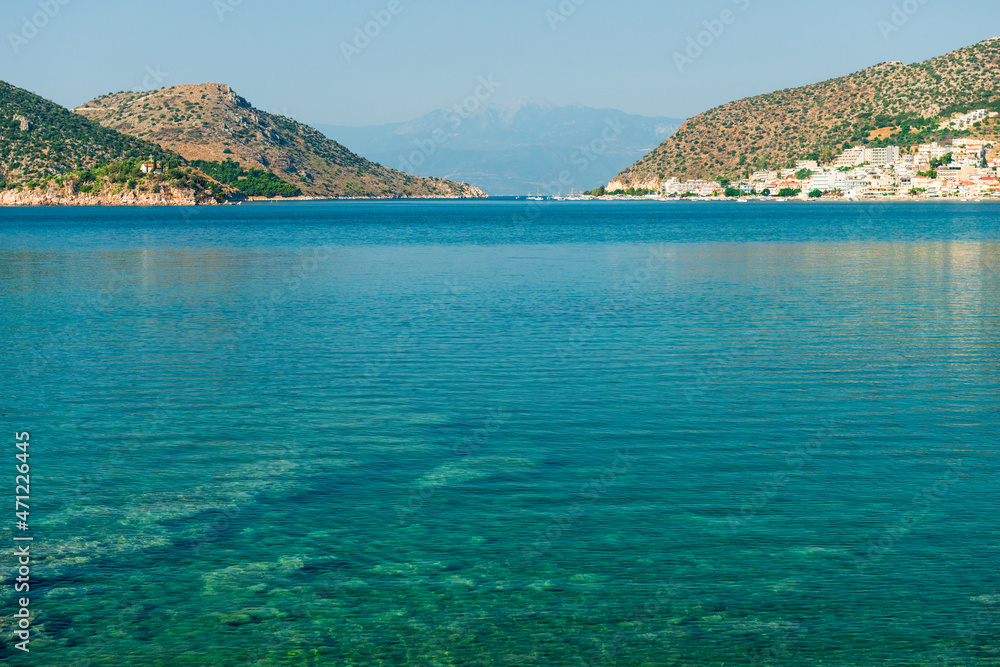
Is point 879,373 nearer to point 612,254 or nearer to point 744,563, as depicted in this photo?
point 744,563

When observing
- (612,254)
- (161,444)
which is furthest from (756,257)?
(161,444)

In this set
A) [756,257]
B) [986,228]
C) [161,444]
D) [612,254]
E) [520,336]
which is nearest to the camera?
[161,444]

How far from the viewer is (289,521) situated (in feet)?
37.9

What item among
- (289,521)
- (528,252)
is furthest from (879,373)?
(528,252)

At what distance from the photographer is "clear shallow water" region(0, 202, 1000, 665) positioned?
8844mm

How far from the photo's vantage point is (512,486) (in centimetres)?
1283

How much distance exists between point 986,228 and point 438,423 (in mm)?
92289

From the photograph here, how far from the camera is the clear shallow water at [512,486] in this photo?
8844mm

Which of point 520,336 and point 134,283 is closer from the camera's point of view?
point 520,336

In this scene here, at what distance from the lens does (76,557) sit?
10.5m

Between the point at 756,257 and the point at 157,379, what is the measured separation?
4626cm

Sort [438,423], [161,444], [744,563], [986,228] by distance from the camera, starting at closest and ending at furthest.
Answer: [744,563] < [161,444] < [438,423] < [986,228]

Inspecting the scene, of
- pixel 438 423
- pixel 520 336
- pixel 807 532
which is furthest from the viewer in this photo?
pixel 520 336

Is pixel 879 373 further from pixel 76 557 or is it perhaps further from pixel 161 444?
pixel 76 557
